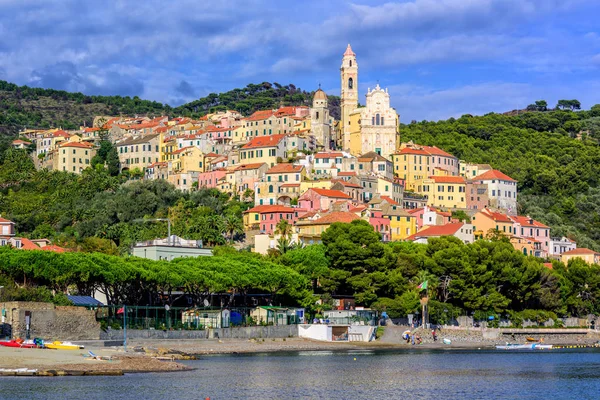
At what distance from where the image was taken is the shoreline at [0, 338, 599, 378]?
50562mm

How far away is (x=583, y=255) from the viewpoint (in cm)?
12150

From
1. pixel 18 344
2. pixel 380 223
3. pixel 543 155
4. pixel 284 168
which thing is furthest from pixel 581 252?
pixel 18 344

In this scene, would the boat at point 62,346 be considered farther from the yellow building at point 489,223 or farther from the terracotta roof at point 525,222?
the terracotta roof at point 525,222

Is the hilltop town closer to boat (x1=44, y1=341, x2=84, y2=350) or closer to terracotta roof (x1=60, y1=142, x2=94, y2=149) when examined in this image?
terracotta roof (x1=60, y1=142, x2=94, y2=149)

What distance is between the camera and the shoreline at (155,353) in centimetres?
5056

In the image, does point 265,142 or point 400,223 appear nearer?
point 400,223

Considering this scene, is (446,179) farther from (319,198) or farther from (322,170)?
(319,198)

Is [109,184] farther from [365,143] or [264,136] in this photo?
[365,143]

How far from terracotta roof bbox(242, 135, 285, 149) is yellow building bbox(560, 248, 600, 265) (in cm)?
3773

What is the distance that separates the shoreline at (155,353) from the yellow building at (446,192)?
45488 millimetres

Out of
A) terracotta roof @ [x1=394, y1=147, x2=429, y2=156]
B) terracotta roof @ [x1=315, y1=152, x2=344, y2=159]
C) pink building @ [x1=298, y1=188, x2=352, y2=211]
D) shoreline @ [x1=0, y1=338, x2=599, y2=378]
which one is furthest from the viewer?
terracotta roof @ [x1=394, y1=147, x2=429, y2=156]

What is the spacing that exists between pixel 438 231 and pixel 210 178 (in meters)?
33.6

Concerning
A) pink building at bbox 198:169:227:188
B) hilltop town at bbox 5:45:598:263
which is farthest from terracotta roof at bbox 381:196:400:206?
pink building at bbox 198:169:227:188

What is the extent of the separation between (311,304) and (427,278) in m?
11.2
